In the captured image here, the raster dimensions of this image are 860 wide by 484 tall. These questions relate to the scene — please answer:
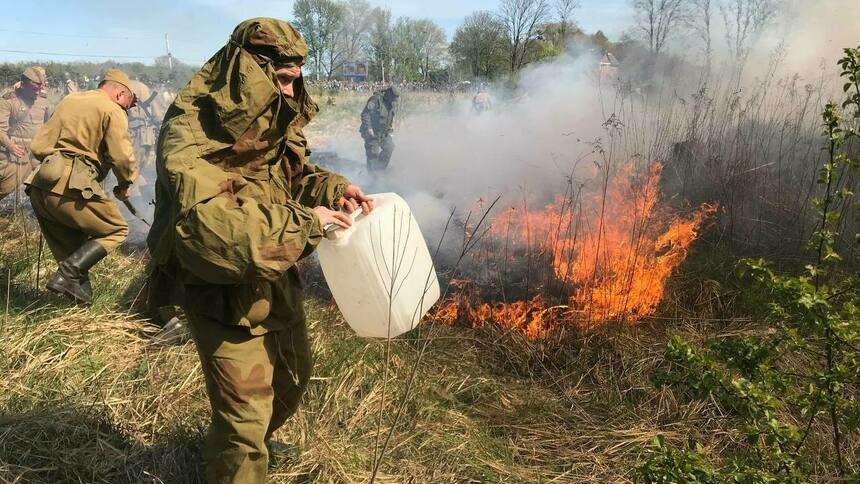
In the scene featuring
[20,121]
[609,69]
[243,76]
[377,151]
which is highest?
[609,69]

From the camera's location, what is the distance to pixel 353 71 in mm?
28734

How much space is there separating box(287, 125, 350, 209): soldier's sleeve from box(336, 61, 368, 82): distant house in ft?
86.0

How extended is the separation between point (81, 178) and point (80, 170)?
0.27ft

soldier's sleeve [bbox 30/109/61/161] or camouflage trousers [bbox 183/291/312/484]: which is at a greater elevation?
soldier's sleeve [bbox 30/109/61/161]

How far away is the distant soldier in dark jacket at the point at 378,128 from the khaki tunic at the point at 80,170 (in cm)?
647

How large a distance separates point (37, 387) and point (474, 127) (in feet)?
37.9

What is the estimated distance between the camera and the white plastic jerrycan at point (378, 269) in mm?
2293

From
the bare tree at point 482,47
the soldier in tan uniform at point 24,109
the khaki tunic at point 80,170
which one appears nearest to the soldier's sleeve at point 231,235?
the khaki tunic at point 80,170

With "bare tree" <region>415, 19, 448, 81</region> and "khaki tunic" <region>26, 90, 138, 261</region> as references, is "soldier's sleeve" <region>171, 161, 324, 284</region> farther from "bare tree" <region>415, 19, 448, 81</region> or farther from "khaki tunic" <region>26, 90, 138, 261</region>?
"bare tree" <region>415, 19, 448, 81</region>

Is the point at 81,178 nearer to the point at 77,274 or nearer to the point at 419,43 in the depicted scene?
the point at 77,274

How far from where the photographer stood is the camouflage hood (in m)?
1.91

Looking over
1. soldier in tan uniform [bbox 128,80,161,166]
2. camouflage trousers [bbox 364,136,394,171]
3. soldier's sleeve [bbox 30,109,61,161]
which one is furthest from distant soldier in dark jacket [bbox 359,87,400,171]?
soldier's sleeve [bbox 30,109,61,161]

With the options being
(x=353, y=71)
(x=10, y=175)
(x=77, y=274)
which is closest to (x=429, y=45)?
(x=353, y=71)

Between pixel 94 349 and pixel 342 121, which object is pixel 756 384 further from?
pixel 342 121
